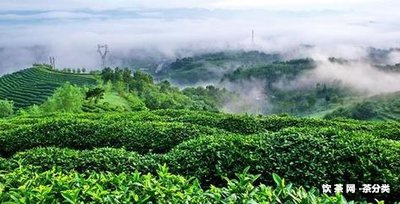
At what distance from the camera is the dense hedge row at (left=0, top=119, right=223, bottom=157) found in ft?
43.1

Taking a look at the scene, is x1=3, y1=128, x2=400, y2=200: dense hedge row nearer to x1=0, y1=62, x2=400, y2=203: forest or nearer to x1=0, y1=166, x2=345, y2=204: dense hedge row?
x1=0, y1=62, x2=400, y2=203: forest

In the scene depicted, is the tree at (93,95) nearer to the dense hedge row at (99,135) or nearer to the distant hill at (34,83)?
the distant hill at (34,83)

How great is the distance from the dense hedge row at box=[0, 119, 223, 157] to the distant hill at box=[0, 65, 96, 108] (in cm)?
8222

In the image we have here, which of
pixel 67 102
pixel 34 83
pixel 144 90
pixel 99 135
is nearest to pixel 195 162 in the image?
pixel 99 135

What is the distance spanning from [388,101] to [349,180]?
132 m

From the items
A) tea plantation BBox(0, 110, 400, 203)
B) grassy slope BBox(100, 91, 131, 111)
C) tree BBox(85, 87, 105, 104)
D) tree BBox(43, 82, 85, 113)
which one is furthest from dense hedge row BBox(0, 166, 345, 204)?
grassy slope BBox(100, 91, 131, 111)

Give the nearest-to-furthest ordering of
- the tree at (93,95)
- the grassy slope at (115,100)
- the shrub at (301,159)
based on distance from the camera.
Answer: the shrub at (301,159)
the tree at (93,95)
the grassy slope at (115,100)

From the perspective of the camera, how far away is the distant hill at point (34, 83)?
323 feet

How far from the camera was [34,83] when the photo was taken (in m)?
114

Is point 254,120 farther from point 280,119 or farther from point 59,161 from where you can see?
point 59,161

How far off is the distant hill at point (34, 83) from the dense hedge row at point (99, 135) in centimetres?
8222

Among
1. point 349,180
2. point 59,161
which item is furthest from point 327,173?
point 59,161

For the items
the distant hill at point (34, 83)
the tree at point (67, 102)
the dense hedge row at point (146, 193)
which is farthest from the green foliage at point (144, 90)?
the dense hedge row at point (146, 193)

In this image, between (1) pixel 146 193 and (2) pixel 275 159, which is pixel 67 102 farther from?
(1) pixel 146 193
